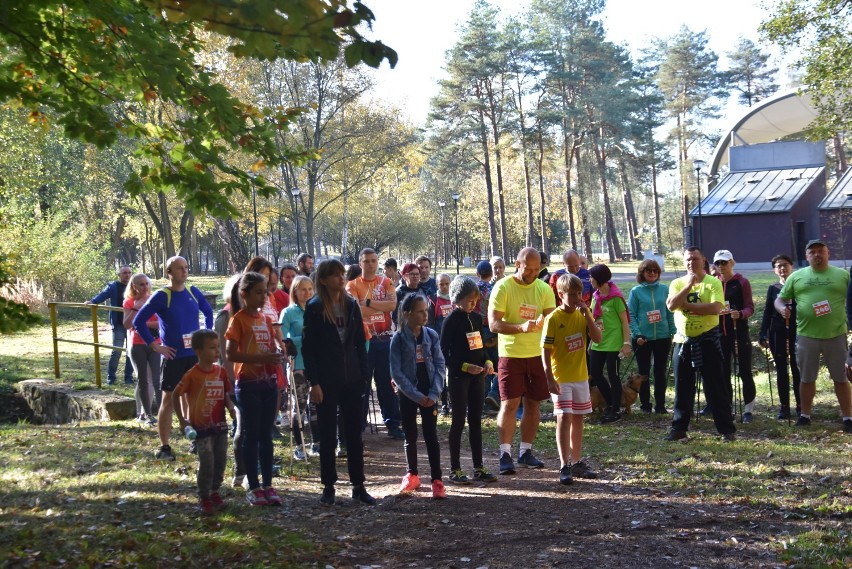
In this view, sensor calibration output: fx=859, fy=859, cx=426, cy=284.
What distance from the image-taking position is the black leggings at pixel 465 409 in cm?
749

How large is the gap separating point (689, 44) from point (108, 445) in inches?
2253

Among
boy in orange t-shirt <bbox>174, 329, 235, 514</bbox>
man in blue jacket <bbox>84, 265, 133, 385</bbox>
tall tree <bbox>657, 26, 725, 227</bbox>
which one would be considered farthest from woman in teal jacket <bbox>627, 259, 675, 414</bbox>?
tall tree <bbox>657, 26, 725, 227</bbox>

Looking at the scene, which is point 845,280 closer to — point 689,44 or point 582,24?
point 582,24

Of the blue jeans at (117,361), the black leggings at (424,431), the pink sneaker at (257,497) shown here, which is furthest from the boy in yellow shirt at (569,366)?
the blue jeans at (117,361)

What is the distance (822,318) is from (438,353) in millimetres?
4800

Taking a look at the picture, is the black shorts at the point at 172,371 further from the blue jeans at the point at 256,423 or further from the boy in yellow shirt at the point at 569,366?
the boy in yellow shirt at the point at 569,366

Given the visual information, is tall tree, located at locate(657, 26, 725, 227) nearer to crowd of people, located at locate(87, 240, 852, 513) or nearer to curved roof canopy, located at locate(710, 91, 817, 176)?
curved roof canopy, located at locate(710, 91, 817, 176)

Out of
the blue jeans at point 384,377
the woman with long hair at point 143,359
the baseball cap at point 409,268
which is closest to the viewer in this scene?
the woman with long hair at point 143,359

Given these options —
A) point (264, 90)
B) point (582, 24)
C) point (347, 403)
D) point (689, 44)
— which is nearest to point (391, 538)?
point (347, 403)

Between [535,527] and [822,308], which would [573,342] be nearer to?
[535,527]

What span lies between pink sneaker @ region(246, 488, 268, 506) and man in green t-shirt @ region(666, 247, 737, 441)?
4.55 meters

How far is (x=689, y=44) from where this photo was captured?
59062 mm

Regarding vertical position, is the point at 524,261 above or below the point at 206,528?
above

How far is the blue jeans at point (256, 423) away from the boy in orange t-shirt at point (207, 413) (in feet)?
0.79
